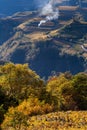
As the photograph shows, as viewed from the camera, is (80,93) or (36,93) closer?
(36,93)

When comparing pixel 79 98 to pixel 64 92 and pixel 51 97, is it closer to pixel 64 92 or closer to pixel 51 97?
pixel 64 92

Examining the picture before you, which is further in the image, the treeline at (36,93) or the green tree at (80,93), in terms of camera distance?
the green tree at (80,93)

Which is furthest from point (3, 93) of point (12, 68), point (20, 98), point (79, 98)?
point (79, 98)

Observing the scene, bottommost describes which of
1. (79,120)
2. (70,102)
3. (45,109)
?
(70,102)

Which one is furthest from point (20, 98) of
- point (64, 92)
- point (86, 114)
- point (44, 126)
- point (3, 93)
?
point (44, 126)

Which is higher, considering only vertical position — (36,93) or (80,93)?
(36,93)

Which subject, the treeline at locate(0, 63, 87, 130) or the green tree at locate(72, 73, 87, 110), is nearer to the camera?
the treeline at locate(0, 63, 87, 130)

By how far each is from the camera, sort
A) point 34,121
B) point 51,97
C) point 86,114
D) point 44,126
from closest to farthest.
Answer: point 44,126, point 34,121, point 86,114, point 51,97

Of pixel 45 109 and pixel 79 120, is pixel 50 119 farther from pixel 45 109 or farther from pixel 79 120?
pixel 45 109

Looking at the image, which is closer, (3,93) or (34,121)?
(34,121)

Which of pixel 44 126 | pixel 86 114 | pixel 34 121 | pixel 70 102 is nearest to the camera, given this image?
pixel 44 126

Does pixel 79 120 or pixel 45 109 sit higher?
pixel 79 120

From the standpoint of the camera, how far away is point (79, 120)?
86.8 m

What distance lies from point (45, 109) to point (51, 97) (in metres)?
8.44
